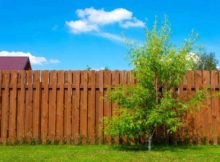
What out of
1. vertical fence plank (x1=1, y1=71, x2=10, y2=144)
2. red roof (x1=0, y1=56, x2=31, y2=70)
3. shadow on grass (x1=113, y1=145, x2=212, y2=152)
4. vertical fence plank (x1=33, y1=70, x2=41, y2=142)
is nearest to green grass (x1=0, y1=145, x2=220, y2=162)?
shadow on grass (x1=113, y1=145, x2=212, y2=152)

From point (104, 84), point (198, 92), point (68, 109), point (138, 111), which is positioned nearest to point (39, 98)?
point (68, 109)

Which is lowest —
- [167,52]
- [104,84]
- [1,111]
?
[1,111]

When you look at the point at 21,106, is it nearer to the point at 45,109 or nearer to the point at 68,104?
the point at 45,109

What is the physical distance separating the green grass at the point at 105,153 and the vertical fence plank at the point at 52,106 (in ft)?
1.77

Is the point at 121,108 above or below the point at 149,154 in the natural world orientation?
above

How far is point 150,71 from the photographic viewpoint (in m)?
10.3

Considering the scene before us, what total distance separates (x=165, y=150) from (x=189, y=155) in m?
0.93

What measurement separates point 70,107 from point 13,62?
2000cm

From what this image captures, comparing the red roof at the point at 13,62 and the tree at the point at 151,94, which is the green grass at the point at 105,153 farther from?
the red roof at the point at 13,62

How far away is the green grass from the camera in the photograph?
354 inches

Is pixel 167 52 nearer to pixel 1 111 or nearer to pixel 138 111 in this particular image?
pixel 138 111

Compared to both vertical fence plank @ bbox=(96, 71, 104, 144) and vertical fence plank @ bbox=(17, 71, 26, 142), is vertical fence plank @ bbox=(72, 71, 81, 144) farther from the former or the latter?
vertical fence plank @ bbox=(17, 71, 26, 142)

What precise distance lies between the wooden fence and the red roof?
60.4 ft

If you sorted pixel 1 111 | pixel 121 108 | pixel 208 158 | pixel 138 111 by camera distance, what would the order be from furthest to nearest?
pixel 1 111, pixel 121 108, pixel 138 111, pixel 208 158
